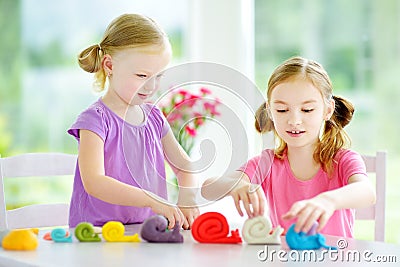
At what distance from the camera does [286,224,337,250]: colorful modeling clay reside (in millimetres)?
1279

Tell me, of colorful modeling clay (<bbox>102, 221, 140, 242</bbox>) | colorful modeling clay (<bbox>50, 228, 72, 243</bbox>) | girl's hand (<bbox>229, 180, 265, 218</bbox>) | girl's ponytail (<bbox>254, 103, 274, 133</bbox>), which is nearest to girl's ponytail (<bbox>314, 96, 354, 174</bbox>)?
girl's ponytail (<bbox>254, 103, 274, 133</bbox>)

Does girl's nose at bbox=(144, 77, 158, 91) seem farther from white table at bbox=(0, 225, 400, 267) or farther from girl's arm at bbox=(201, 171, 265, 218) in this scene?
white table at bbox=(0, 225, 400, 267)

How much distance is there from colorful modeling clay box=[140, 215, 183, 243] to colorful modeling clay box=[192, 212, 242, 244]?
3 cm

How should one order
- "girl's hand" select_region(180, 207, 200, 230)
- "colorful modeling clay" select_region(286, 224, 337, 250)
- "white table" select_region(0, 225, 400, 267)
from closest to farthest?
"white table" select_region(0, 225, 400, 267), "colorful modeling clay" select_region(286, 224, 337, 250), "girl's hand" select_region(180, 207, 200, 230)

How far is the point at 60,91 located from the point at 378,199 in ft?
7.17

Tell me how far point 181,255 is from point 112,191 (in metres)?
0.28

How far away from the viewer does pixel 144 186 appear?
1669 mm

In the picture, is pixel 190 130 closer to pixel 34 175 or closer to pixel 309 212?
pixel 34 175

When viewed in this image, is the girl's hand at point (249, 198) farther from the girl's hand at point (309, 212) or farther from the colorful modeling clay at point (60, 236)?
the colorful modeling clay at point (60, 236)

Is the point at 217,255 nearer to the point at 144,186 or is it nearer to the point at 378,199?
the point at 144,186

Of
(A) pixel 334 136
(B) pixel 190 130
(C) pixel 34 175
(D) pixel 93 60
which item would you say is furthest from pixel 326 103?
(B) pixel 190 130

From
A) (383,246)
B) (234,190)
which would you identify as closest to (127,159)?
(234,190)

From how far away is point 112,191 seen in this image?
1.46m

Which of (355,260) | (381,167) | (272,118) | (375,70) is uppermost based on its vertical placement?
(375,70)
